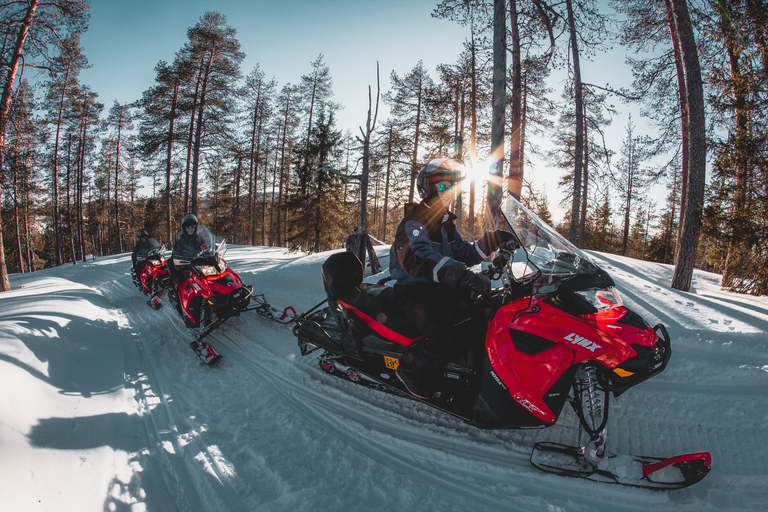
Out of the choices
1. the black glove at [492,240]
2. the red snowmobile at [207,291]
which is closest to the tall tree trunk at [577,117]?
the black glove at [492,240]

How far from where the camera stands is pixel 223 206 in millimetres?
26281

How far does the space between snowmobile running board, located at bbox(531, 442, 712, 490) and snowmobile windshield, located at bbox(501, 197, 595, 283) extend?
1.20 m

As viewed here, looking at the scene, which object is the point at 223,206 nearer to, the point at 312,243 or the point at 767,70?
the point at 312,243

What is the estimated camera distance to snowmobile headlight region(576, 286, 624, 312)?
2008mm

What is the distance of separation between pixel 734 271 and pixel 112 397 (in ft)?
32.5

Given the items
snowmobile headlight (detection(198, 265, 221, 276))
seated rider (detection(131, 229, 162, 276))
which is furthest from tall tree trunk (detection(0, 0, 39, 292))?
snowmobile headlight (detection(198, 265, 221, 276))

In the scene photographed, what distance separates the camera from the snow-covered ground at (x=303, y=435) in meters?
1.93

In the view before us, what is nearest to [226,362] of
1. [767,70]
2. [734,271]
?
[734,271]

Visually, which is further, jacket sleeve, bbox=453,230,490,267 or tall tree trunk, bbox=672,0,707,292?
tall tree trunk, bbox=672,0,707,292

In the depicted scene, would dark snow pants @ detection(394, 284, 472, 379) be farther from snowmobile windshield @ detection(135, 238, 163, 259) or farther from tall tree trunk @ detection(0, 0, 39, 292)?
tall tree trunk @ detection(0, 0, 39, 292)

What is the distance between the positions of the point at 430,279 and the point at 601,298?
3.51ft

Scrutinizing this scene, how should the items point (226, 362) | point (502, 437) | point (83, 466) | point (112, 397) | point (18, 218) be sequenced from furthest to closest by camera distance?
point (18, 218)
point (226, 362)
point (112, 397)
point (502, 437)
point (83, 466)

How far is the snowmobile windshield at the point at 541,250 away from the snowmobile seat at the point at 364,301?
3.19ft

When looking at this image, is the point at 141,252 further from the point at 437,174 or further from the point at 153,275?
the point at 437,174
